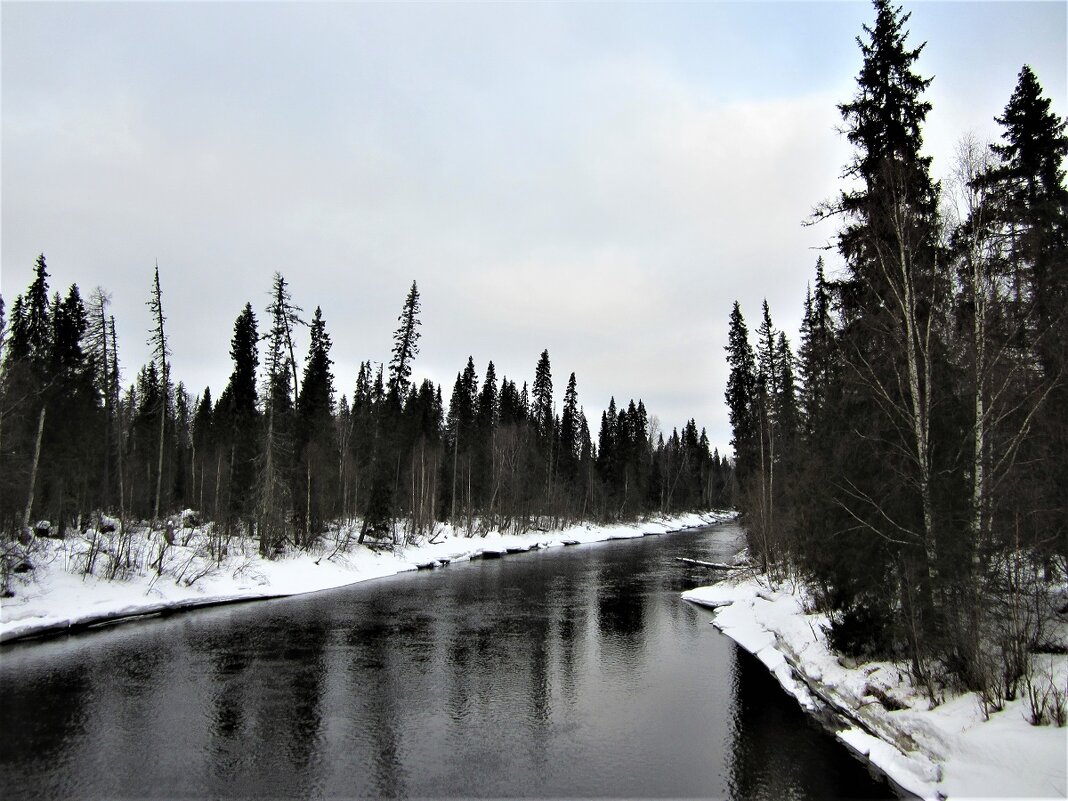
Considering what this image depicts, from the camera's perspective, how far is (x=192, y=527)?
121 feet

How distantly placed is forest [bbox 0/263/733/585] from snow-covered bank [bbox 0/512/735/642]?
3.71 feet

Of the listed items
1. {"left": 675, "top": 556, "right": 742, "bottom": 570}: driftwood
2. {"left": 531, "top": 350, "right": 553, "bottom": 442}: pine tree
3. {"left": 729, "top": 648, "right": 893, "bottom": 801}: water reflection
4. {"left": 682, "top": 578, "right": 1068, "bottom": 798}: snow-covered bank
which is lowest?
{"left": 675, "top": 556, "right": 742, "bottom": 570}: driftwood

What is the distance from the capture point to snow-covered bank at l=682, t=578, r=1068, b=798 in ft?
26.3

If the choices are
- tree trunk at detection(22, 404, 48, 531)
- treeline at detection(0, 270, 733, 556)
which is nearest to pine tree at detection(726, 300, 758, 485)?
treeline at detection(0, 270, 733, 556)

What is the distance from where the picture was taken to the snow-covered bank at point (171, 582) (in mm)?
19625

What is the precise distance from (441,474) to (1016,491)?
55.8 metres

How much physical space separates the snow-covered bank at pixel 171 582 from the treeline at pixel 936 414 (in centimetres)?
2350

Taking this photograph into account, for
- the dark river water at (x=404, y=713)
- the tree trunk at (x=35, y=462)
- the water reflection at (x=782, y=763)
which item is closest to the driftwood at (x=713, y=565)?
the dark river water at (x=404, y=713)

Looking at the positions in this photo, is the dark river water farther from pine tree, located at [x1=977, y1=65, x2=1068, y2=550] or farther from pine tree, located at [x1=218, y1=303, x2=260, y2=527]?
pine tree, located at [x1=218, y1=303, x2=260, y2=527]

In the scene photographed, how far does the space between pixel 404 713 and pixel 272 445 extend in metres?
24.6

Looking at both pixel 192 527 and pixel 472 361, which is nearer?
pixel 192 527

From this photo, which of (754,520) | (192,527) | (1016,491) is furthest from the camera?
(192,527)

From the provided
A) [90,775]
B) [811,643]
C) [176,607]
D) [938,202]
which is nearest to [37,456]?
[176,607]

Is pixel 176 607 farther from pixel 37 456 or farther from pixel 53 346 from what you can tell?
pixel 53 346
